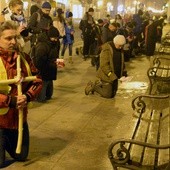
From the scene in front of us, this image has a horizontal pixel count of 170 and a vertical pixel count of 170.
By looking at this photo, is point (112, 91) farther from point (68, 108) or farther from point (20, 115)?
point (20, 115)

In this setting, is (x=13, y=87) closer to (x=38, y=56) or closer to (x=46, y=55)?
(x=38, y=56)

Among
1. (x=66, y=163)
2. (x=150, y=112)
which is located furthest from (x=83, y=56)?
(x=66, y=163)

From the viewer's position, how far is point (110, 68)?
7.93 meters

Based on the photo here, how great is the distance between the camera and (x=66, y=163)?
4805 mm

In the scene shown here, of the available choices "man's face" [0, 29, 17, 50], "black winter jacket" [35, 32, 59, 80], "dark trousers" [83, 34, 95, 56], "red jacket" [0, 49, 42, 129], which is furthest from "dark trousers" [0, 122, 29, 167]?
"dark trousers" [83, 34, 95, 56]

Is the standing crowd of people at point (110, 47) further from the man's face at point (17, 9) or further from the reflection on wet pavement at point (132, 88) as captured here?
the man's face at point (17, 9)

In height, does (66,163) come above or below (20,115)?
below

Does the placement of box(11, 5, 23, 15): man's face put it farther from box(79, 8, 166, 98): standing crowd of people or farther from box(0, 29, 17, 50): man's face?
box(0, 29, 17, 50): man's face

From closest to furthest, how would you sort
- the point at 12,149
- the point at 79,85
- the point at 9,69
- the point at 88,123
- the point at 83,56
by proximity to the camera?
the point at 9,69
the point at 12,149
the point at 88,123
the point at 79,85
the point at 83,56

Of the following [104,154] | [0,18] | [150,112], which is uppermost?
[0,18]

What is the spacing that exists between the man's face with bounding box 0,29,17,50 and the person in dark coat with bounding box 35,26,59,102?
2931mm

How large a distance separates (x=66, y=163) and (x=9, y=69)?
4.48 ft

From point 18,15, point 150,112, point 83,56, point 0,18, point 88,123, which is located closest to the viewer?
point 150,112

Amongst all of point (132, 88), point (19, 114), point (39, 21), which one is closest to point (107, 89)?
point (132, 88)
